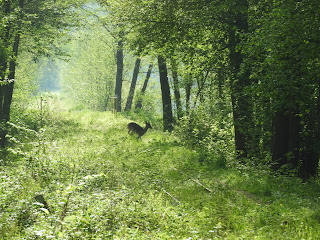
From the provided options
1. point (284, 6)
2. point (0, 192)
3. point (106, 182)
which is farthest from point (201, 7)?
point (0, 192)

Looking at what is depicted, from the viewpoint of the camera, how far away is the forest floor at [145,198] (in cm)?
638

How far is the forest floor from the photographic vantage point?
6375mm

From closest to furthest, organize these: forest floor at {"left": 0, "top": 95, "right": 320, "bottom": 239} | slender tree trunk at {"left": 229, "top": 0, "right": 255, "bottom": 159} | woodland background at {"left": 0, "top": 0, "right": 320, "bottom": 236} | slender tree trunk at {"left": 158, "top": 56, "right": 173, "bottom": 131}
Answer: forest floor at {"left": 0, "top": 95, "right": 320, "bottom": 239}
woodland background at {"left": 0, "top": 0, "right": 320, "bottom": 236}
slender tree trunk at {"left": 229, "top": 0, "right": 255, "bottom": 159}
slender tree trunk at {"left": 158, "top": 56, "right": 173, "bottom": 131}

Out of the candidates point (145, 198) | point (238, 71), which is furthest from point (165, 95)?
point (145, 198)

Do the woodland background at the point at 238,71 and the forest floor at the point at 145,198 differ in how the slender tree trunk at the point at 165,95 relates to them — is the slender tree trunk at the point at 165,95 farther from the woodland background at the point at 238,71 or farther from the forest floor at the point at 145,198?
the forest floor at the point at 145,198

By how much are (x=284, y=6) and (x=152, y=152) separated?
733 cm

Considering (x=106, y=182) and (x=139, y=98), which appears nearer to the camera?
(x=106, y=182)

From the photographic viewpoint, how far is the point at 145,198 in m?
8.41

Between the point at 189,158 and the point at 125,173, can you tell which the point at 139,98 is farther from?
the point at 125,173

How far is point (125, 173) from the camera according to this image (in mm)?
10633

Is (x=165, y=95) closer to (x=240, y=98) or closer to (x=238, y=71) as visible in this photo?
(x=240, y=98)

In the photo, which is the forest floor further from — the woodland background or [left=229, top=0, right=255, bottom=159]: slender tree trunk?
[left=229, top=0, right=255, bottom=159]: slender tree trunk

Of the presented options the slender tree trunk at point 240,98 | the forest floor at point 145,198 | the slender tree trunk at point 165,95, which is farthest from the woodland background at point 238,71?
the forest floor at point 145,198

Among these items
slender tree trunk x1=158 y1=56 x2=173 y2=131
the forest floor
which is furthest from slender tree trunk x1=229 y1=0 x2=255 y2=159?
slender tree trunk x1=158 y1=56 x2=173 y2=131
